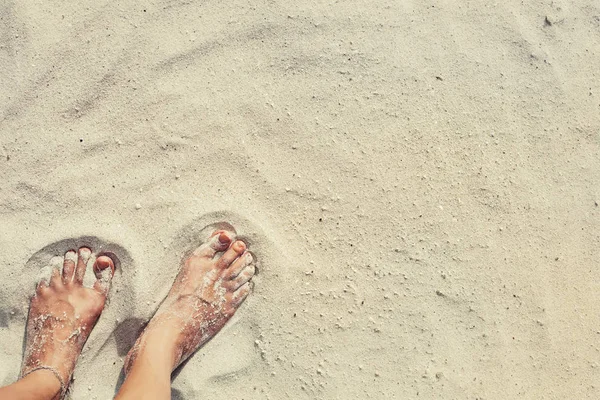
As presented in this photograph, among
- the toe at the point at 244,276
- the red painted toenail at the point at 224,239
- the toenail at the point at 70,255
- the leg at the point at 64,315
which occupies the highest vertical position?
the red painted toenail at the point at 224,239

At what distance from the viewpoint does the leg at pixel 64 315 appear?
2436mm

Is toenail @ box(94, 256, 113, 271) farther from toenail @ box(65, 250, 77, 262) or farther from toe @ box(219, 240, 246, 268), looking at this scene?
toe @ box(219, 240, 246, 268)

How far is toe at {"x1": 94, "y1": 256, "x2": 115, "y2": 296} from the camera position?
245 centimetres

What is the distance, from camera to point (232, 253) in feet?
8.31

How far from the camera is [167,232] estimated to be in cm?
246

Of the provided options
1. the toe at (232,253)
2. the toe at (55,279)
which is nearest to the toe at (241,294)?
the toe at (232,253)

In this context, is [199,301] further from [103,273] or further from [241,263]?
[103,273]

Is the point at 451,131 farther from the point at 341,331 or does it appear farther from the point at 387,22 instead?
the point at 341,331

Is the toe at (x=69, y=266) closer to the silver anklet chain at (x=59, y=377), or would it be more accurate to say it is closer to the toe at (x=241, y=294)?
the silver anklet chain at (x=59, y=377)

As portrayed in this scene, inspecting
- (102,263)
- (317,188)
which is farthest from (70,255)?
(317,188)

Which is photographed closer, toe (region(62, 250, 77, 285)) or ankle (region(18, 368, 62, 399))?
ankle (region(18, 368, 62, 399))

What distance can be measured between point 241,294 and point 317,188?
59 cm

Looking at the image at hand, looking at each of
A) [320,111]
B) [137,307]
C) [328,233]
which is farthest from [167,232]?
[320,111]

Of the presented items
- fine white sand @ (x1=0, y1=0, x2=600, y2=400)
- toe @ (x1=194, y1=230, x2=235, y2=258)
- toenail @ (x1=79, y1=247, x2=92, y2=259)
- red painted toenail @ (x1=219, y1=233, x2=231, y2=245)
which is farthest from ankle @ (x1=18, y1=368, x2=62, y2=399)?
red painted toenail @ (x1=219, y1=233, x2=231, y2=245)
